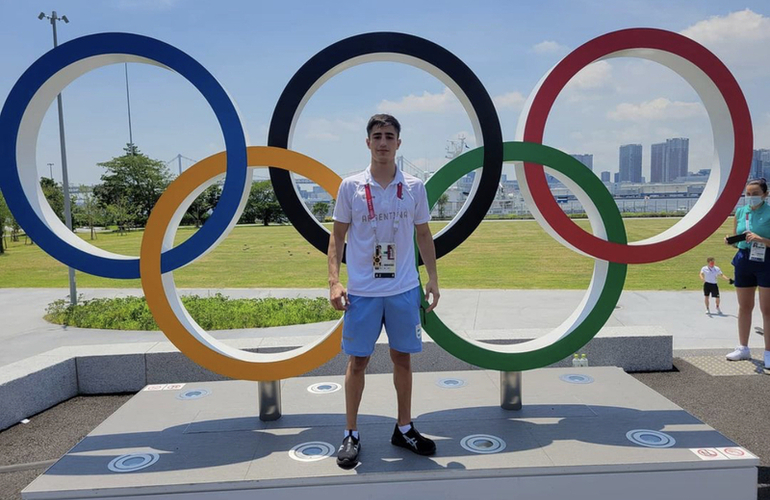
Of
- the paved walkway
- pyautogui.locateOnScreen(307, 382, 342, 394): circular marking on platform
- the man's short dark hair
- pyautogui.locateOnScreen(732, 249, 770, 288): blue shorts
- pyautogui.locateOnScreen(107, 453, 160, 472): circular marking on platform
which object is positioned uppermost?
the man's short dark hair

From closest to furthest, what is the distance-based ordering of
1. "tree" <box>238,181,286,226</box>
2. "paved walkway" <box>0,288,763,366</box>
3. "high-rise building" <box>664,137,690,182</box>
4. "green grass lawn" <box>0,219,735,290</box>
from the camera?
"paved walkway" <box>0,288,763,366</box>
"green grass lawn" <box>0,219,735,290</box>
"tree" <box>238,181,286,226</box>
"high-rise building" <box>664,137,690,182</box>

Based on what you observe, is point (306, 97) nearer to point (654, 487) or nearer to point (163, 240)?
point (163, 240)

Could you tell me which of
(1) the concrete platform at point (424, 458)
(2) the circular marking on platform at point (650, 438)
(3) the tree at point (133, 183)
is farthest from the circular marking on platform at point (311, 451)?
(3) the tree at point (133, 183)

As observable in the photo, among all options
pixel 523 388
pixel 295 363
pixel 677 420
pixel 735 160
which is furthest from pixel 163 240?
pixel 735 160

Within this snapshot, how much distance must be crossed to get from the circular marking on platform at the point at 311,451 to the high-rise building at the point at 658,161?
493 feet

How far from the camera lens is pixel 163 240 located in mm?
3840

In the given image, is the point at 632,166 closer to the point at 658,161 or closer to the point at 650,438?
the point at 658,161

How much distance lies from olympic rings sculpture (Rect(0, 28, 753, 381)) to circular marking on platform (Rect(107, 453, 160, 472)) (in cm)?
71

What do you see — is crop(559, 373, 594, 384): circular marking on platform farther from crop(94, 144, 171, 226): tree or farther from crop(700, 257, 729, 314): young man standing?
crop(94, 144, 171, 226): tree

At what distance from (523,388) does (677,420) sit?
117 cm

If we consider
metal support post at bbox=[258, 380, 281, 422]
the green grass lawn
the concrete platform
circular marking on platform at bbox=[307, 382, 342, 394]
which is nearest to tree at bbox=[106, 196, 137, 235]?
the green grass lawn

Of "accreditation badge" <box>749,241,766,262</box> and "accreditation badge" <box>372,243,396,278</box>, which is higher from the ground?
"accreditation badge" <box>372,243,396,278</box>

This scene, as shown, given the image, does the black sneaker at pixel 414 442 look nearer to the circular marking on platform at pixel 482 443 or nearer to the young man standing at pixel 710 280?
the circular marking on platform at pixel 482 443

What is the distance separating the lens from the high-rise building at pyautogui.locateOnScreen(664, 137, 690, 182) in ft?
422
